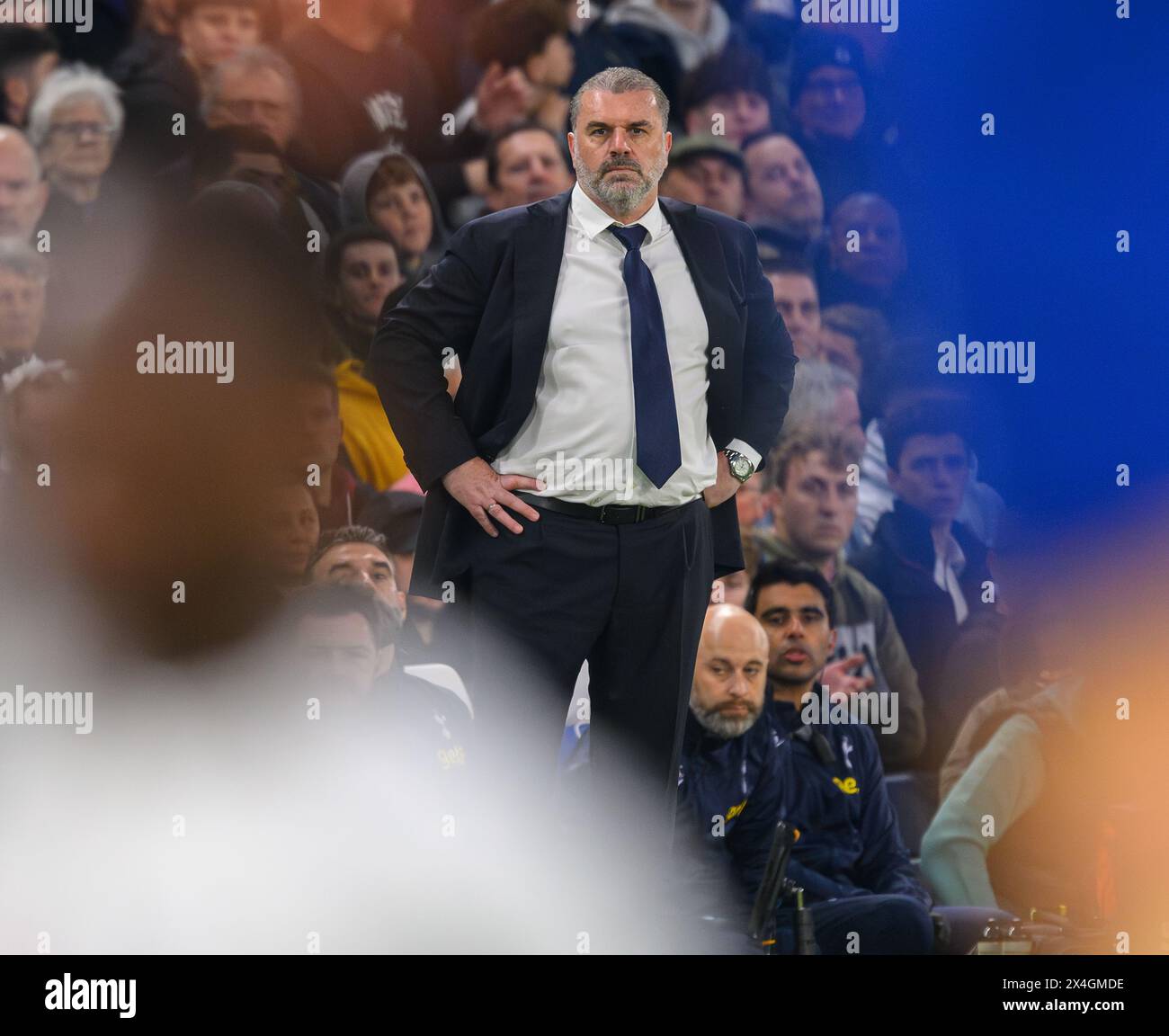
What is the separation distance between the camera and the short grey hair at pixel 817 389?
3.26 meters

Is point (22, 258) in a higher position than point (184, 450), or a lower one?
higher

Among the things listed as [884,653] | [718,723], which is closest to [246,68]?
[718,723]

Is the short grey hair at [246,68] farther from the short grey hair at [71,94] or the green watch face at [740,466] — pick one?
the green watch face at [740,466]

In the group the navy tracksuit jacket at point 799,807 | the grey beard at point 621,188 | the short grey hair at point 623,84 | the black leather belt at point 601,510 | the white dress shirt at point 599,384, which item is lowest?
the navy tracksuit jacket at point 799,807

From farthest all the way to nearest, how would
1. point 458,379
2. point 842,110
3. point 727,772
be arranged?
point 458,379 → point 842,110 → point 727,772

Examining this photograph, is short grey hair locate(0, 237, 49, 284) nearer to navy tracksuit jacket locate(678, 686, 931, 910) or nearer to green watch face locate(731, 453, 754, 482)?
green watch face locate(731, 453, 754, 482)

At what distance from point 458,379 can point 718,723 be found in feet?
3.13

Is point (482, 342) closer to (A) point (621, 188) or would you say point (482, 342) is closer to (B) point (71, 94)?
(A) point (621, 188)

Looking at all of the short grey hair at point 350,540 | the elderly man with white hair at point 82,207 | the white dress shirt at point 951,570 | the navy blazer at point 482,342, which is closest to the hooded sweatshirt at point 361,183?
the elderly man with white hair at point 82,207

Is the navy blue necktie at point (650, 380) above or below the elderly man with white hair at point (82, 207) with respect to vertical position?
below

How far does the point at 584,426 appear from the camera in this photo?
2.50 meters

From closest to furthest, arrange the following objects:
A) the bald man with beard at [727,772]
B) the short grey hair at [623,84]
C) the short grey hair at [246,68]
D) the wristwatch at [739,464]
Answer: the short grey hair at [623,84], the wristwatch at [739,464], the bald man with beard at [727,772], the short grey hair at [246,68]

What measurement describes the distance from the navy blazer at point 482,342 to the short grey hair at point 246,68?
890 mm
